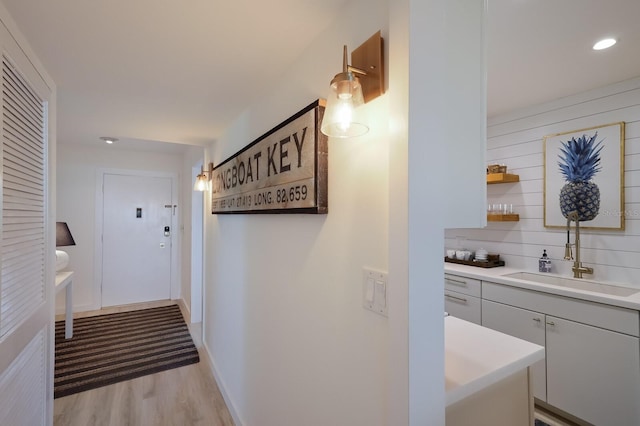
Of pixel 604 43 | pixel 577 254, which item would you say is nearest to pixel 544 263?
pixel 577 254

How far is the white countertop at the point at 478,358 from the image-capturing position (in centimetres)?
90

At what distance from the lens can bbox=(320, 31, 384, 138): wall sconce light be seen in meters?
0.80

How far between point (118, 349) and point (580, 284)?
13.0 ft

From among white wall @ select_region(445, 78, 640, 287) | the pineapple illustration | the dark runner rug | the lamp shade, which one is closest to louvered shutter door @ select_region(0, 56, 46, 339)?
the dark runner rug

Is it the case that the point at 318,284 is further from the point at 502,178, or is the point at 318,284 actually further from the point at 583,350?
the point at 502,178

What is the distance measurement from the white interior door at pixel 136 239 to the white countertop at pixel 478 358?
13.7 feet

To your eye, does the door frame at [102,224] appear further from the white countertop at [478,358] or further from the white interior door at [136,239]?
the white countertop at [478,358]

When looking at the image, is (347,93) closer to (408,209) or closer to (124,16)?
(408,209)

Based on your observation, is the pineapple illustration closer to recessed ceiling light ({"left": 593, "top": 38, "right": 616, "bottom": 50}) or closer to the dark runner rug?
recessed ceiling light ({"left": 593, "top": 38, "right": 616, "bottom": 50})

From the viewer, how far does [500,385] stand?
1075mm

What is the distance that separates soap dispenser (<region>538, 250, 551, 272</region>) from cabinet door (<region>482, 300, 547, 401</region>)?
54 centimetres

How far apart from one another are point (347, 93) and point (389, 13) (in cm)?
25

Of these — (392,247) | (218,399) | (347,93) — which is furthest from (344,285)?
(218,399)

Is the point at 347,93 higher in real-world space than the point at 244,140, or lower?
lower
